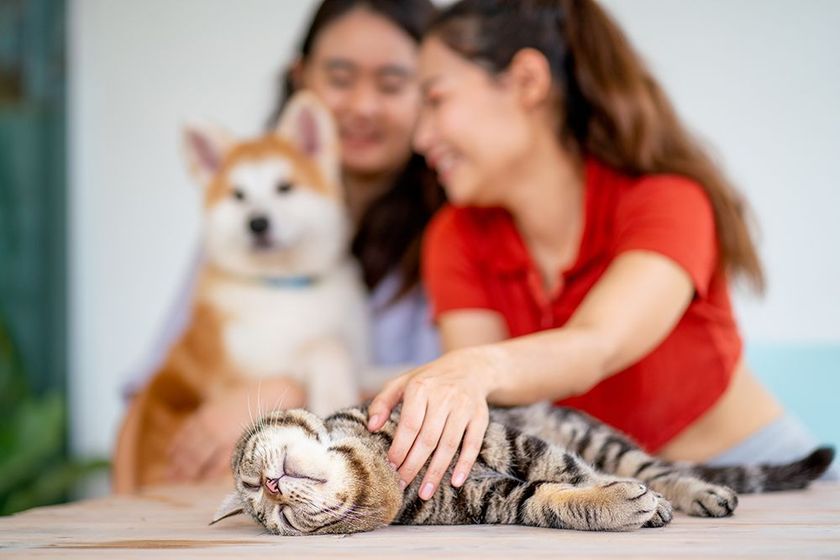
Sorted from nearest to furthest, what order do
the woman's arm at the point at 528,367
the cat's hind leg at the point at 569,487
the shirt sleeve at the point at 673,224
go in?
the cat's hind leg at the point at 569,487, the woman's arm at the point at 528,367, the shirt sleeve at the point at 673,224

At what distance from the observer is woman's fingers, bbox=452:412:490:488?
989mm

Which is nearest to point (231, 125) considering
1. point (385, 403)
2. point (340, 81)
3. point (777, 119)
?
point (340, 81)

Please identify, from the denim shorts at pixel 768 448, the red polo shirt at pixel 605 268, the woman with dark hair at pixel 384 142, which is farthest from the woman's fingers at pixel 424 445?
the woman with dark hair at pixel 384 142

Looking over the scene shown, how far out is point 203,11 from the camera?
283 centimetres

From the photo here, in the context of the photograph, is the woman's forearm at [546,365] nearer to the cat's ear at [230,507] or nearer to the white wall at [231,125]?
the cat's ear at [230,507]

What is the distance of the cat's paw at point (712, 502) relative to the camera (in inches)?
39.9

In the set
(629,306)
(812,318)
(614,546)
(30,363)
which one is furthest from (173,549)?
(30,363)

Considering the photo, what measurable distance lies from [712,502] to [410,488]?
339 mm

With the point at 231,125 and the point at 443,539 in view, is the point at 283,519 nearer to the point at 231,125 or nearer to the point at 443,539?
the point at 443,539

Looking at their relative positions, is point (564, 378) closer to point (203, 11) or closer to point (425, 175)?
point (425, 175)

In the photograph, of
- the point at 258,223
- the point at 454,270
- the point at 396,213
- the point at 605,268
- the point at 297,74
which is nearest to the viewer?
the point at 605,268

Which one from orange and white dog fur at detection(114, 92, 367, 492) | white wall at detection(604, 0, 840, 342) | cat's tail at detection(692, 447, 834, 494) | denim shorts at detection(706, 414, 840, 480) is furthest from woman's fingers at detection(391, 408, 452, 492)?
white wall at detection(604, 0, 840, 342)

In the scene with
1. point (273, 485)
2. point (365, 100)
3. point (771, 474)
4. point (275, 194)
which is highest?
point (365, 100)

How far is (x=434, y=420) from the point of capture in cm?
100
